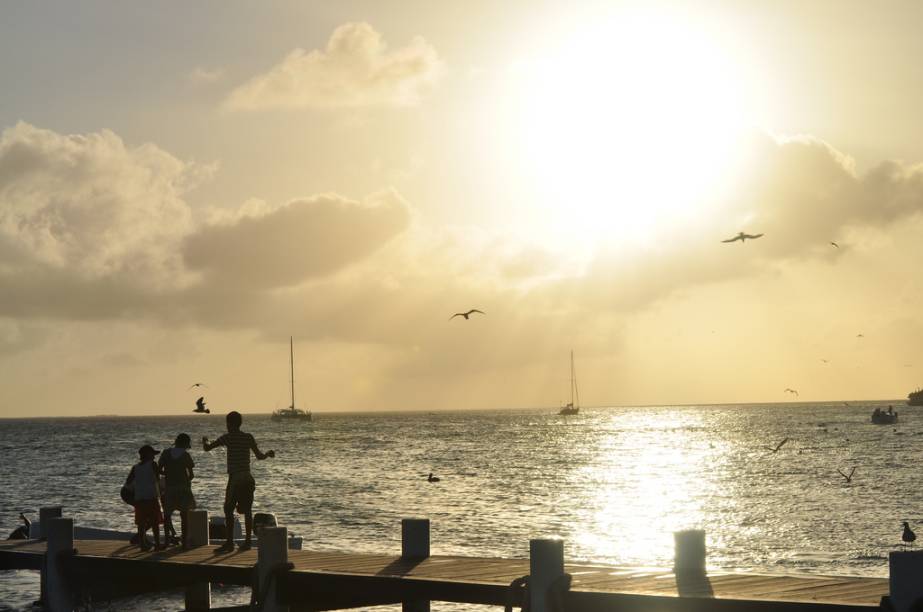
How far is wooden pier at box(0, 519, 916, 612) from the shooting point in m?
13.0

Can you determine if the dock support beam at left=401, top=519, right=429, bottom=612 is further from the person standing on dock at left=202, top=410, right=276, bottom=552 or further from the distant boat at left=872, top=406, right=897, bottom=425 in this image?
the distant boat at left=872, top=406, right=897, bottom=425

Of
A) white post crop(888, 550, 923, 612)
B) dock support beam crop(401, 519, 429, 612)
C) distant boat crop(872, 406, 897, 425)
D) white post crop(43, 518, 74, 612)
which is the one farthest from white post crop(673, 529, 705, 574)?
distant boat crop(872, 406, 897, 425)

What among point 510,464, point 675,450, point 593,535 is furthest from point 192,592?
point 675,450

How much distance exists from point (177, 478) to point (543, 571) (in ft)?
25.8

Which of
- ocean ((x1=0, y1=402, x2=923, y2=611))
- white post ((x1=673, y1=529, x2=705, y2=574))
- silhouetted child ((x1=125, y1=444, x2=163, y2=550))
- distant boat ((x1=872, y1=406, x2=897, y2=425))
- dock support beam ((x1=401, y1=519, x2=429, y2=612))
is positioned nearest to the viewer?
white post ((x1=673, y1=529, x2=705, y2=574))

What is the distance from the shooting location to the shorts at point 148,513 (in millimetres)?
18875

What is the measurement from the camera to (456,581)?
47.6ft

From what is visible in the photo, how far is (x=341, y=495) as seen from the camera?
7169cm

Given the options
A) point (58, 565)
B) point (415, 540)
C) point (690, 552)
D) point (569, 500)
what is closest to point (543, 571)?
point (690, 552)

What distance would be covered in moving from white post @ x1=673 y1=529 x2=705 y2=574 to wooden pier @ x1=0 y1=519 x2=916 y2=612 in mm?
94

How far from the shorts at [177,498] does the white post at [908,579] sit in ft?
38.6

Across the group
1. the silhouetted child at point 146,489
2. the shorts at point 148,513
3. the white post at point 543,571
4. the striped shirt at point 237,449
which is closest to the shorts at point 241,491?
the striped shirt at point 237,449

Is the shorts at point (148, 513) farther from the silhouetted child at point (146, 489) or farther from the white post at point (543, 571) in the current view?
the white post at point (543, 571)

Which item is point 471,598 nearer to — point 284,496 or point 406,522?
point 406,522
